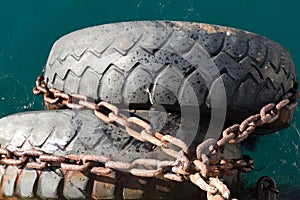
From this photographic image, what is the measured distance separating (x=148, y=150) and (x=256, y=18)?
9.30 feet

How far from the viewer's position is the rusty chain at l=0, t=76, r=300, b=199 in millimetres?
1642

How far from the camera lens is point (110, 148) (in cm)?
188

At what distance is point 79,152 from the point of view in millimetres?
1886

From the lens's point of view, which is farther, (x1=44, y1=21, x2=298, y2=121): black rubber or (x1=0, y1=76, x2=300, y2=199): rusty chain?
(x1=44, y1=21, x2=298, y2=121): black rubber

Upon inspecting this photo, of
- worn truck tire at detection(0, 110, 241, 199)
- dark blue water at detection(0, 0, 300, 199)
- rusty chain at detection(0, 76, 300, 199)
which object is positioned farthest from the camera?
dark blue water at detection(0, 0, 300, 199)

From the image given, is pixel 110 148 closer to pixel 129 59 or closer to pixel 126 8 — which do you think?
pixel 129 59

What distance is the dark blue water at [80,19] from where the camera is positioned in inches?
170

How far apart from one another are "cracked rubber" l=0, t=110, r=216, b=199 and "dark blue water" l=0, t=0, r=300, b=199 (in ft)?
7.22

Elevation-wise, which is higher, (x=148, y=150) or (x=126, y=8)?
(x=126, y=8)

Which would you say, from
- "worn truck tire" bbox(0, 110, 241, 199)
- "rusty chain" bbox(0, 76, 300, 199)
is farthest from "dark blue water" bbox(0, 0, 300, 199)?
"rusty chain" bbox(0, 76, 300, 199)

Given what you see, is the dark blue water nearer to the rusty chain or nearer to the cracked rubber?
the cracked rubber

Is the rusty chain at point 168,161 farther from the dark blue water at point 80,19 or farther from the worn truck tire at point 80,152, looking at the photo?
the dark blue water at point 80,19

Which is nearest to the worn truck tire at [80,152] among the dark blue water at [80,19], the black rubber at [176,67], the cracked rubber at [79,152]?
the cracked rubber at [79,152]

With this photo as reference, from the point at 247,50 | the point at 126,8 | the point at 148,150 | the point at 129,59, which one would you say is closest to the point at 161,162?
the point at 148,150
